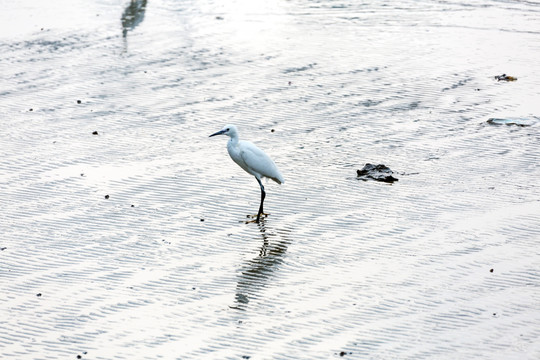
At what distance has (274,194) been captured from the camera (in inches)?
436

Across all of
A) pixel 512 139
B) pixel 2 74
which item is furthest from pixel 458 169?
pixel 2 74

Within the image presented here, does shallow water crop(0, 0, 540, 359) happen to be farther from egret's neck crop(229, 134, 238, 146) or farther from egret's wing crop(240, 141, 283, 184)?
egret's neck crop(229, 134, 238, 146)

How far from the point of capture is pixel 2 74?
16.2 m

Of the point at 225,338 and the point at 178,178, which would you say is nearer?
the point at 225,338

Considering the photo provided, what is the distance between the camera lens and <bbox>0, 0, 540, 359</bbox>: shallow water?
7.86 m

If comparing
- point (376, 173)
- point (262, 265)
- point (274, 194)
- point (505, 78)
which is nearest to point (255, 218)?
point (274, 194)

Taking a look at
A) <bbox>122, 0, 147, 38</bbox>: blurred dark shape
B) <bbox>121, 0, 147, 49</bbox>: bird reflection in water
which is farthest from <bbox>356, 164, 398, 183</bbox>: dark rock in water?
<bbox>122, 0, 147, 38</bbox>: blurred dark shape

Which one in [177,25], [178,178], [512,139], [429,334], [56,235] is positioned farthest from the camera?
[177,25]

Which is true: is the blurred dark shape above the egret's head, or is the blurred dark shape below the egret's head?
below

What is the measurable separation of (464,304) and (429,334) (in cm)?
70

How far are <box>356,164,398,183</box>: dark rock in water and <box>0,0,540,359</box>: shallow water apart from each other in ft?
0.52

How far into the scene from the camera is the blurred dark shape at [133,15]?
19702 millimetres

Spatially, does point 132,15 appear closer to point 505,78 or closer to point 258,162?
point 505,78

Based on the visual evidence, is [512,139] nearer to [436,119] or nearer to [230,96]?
[436,119]
